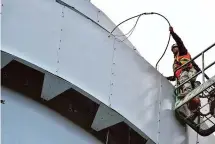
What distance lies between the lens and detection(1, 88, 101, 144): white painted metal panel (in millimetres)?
6887

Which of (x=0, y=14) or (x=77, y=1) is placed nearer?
(x=0, y=14)

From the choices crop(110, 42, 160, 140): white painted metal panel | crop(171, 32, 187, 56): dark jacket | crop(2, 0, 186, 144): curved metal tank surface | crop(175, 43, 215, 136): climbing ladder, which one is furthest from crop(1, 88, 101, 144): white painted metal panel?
crop(171, 32, 187, 56): dark jacket

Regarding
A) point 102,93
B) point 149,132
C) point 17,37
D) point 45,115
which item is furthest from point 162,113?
point 17,37

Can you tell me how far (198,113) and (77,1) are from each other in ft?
8.70

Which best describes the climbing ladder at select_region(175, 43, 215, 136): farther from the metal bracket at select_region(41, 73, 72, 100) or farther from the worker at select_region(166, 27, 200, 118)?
the metal bracket at select_region(41, 73, 72, 100)

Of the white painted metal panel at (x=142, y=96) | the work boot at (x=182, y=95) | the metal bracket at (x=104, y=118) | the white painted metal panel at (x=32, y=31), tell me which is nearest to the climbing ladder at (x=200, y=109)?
the work boot at (x=182, y=95)

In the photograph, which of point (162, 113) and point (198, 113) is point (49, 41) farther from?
point (198, 113)

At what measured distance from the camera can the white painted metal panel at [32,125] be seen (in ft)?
22.6

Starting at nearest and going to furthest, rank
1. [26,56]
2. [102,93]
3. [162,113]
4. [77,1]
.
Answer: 1. [26,56]
2. [102,93]
3. [162,113]
4. [77,1]

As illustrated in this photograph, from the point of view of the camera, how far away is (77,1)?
959 cm

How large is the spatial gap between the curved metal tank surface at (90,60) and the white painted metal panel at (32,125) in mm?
481

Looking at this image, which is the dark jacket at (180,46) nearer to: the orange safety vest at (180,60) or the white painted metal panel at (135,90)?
the orange safety vest at (180,60)

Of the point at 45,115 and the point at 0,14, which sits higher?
the point at 0,14

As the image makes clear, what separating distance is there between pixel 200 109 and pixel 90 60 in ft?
7.55
